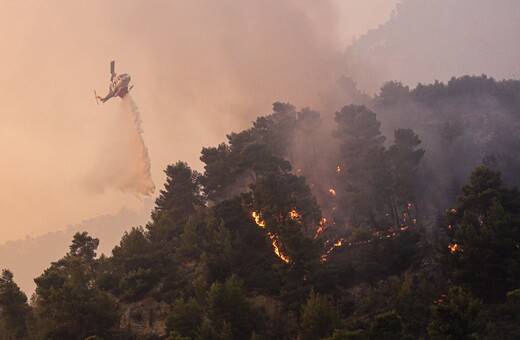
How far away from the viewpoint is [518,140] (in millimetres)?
83812

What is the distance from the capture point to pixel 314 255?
155ft

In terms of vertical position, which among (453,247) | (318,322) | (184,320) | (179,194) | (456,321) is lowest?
(456,321)

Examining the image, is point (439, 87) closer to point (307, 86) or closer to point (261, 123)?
point (307, 86)

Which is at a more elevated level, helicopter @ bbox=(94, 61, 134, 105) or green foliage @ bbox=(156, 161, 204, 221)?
helicopter @ bbox=(94, 61, 134, 105)

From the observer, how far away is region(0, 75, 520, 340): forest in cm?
4028

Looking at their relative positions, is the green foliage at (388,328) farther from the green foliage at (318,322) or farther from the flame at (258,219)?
the flame at (258,219)

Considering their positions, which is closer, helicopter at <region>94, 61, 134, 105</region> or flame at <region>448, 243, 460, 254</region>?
flame at <region>448, 243, 460, 254</region>

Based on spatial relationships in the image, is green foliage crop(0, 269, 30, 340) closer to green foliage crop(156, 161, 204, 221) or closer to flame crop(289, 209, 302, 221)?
green foliage crop(156, 161, 204, 221)

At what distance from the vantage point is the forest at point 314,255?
40.3 meters

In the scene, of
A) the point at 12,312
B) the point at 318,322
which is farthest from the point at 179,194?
the point at 318,322

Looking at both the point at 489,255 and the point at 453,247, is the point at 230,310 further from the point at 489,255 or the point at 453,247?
the point at 489,255

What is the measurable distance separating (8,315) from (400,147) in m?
57.5

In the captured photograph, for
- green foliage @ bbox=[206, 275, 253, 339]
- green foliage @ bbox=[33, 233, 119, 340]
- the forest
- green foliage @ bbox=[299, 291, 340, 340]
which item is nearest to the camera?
green foliage @ bbox=[299, 291, 340, 340]

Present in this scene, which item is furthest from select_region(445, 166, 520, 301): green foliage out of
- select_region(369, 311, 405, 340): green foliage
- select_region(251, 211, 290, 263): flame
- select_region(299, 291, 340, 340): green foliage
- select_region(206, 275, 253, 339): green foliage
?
select_region(206, 275, 253, 339): green foliage
